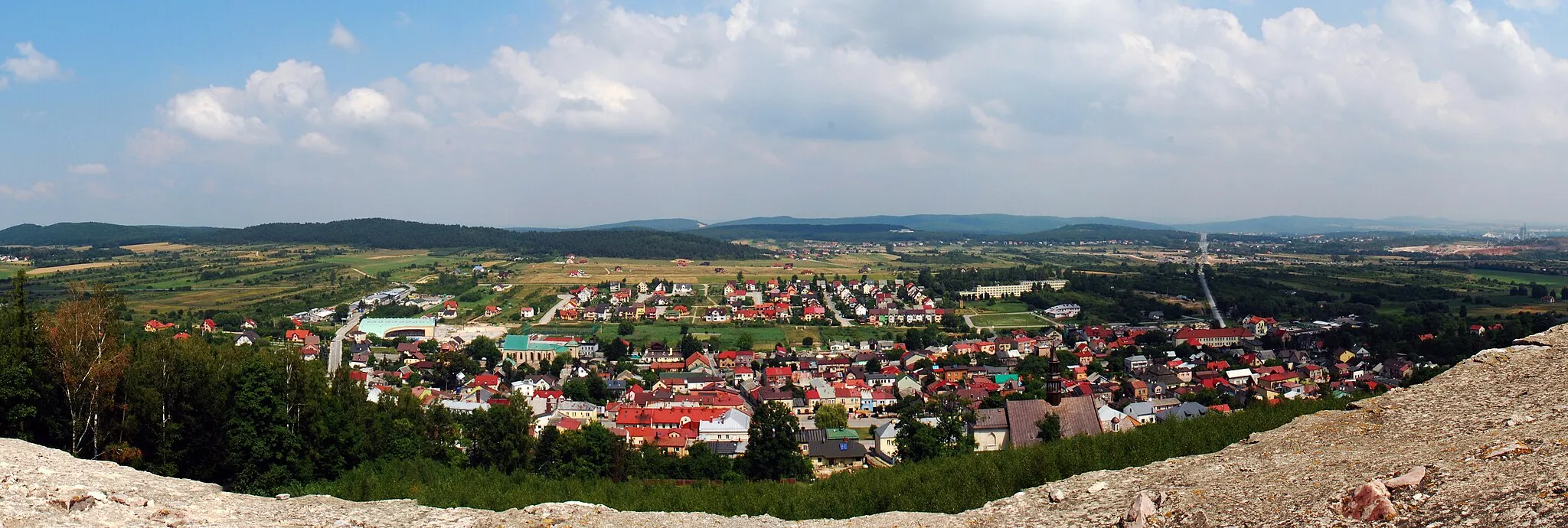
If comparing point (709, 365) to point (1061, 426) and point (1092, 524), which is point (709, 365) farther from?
point (1092, 524)

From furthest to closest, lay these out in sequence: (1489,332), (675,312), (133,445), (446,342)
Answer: (675,312)
(446,342)
(1489,332)
(133,445)

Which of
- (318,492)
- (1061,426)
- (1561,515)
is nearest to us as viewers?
(1561,515)

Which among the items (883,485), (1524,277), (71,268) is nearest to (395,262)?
(71,268)

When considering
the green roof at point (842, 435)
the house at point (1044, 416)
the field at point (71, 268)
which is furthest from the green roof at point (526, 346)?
the field at point (71, 268)

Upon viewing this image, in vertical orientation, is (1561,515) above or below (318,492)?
above

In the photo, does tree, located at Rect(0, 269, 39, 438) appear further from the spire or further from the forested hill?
the forested hill

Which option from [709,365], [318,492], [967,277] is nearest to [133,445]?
[318,492]
